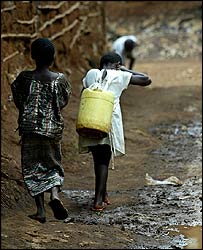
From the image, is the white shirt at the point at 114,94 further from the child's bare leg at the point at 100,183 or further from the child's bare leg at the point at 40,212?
the child's bare leg at the point at 40,212

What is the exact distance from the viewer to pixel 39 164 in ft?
17.3

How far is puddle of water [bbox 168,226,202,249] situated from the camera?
17.4ft

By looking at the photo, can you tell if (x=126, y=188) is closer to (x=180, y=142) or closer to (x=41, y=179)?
(x=41, y=179)

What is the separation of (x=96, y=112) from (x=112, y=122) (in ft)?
1.60

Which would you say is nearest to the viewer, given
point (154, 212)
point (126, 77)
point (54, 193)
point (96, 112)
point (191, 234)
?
point (54, 193)

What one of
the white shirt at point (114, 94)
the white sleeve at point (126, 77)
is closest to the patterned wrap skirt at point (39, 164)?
the white shirt at point (114, 94)

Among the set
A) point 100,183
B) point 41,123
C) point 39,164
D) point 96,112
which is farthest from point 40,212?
point 100,183

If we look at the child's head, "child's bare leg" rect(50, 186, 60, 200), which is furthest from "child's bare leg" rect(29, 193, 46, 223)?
the child's head

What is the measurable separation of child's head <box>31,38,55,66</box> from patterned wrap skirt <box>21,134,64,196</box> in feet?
1.91

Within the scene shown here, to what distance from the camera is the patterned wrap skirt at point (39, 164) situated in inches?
205

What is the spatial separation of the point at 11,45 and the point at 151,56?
15250mm

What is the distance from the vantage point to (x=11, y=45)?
10336 mm

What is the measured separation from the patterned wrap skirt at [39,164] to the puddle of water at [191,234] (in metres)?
1.09

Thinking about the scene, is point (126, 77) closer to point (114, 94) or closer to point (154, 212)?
point (114, 94)
